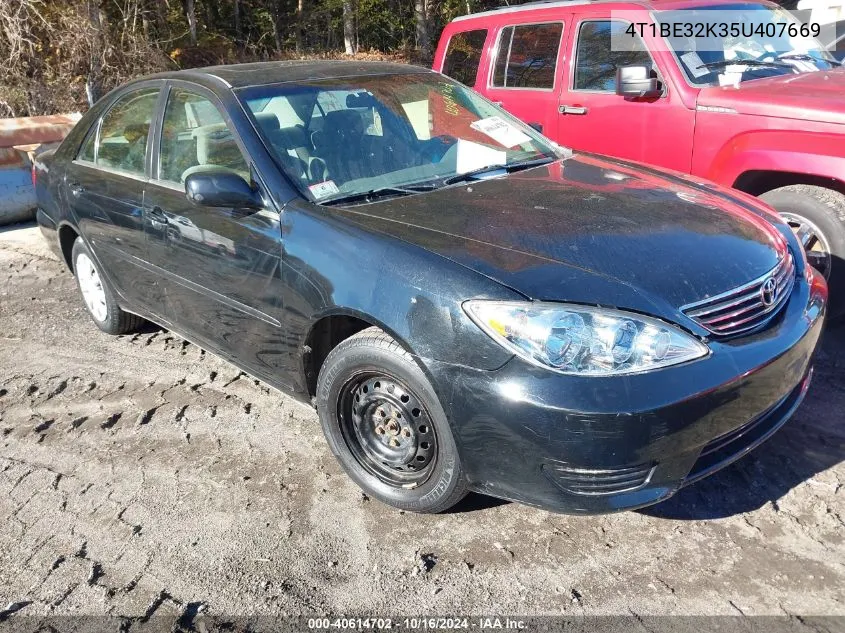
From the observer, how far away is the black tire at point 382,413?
2619 millimetres

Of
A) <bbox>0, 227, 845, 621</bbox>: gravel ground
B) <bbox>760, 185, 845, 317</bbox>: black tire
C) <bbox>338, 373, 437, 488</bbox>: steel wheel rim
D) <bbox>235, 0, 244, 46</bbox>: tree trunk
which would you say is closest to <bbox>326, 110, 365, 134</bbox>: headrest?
<bbox>338, 373, 437, 488</bbox>: steel wheel rim

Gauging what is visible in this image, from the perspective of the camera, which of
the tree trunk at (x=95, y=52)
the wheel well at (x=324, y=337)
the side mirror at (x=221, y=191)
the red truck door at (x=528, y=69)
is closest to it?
the wheel well at (x=324, y=337)

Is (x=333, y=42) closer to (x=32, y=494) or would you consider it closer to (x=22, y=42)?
(x=22, y=42)

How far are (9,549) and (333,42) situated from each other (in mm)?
20667

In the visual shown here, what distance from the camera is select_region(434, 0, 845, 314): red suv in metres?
4.20

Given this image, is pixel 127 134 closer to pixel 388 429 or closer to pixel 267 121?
pixel 267 121

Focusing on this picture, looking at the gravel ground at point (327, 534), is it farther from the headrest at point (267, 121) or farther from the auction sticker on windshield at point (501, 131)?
the auction sticker on windshield at point (501, 131)

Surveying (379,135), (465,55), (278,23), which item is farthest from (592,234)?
(278,23)

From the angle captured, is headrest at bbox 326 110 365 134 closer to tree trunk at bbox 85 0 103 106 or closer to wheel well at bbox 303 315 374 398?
wheel well at bbox 303 315 374 398

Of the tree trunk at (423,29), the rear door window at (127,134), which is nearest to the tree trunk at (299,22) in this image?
the tree trunk at (423,29)

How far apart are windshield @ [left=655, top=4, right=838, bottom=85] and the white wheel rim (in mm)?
4072

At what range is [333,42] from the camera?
21.5m

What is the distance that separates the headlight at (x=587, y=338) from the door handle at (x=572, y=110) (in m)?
3.31

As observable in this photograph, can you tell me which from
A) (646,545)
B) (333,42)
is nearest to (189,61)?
(333,42)
